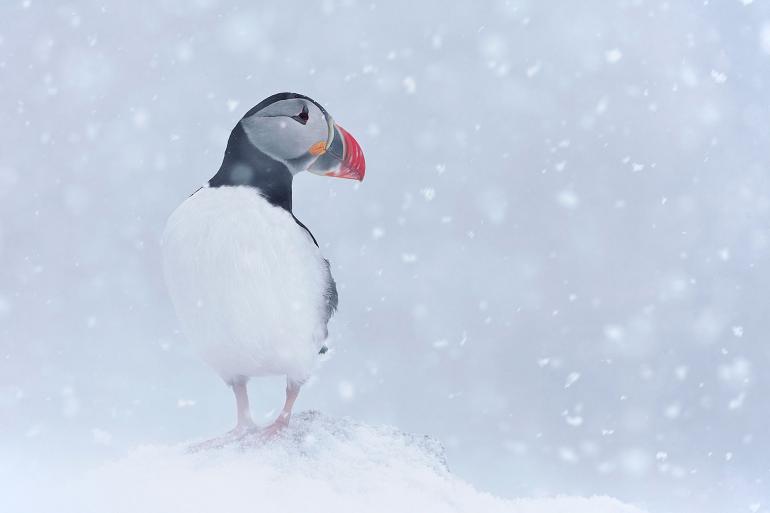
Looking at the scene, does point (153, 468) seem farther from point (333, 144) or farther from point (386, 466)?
point (333, 144)

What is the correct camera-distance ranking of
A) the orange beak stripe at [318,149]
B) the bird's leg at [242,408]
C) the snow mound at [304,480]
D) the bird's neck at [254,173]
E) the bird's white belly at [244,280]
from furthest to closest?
the bird's leg at [242,408], the orange beak stripe at [318,149], the bird's neck at [254,173], the bird's white belly at [244,280], the snow mound at [304,480]

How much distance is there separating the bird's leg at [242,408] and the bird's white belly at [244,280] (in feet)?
→ 0.68

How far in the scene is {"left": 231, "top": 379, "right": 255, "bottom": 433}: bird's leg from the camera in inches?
140

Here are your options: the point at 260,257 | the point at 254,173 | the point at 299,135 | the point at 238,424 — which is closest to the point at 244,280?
the point at 260,257

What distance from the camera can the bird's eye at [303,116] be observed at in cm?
338

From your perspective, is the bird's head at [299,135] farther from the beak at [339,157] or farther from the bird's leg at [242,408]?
the bird's leg at [242,408]

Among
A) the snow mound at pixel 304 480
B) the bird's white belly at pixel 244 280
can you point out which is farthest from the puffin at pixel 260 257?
the snow mound at pixel 304 480

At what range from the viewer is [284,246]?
319 cm

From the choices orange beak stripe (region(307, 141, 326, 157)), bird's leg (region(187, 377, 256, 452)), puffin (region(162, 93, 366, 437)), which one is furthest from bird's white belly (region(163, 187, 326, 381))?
orange beak stripe (region(307, 141, 326, 157))

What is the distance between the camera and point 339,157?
11.5ft

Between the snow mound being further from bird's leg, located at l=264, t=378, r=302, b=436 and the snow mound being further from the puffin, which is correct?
the puffin

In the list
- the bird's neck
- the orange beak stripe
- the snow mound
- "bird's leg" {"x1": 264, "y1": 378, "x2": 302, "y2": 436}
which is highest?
the orange beak stripe

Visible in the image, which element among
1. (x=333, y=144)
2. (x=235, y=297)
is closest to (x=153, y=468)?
(x=235, y=297)

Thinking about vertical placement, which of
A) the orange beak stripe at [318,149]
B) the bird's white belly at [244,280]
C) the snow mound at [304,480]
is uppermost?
the orange beak stripe at [318,149]
